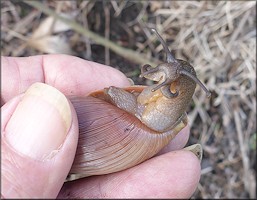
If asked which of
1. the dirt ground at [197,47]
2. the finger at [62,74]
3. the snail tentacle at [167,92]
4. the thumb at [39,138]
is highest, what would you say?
the thumb at [39,138]

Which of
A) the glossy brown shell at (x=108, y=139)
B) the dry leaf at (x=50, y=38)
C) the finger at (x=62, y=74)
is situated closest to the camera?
the glossy brown shell at (x=108, y=139)

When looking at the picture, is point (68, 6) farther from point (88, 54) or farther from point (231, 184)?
point (231, 184)

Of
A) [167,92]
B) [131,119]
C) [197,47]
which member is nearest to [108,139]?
[131,119]

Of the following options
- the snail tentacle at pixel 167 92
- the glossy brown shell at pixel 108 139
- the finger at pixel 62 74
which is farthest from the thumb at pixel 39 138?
the finger at pixel 62 74

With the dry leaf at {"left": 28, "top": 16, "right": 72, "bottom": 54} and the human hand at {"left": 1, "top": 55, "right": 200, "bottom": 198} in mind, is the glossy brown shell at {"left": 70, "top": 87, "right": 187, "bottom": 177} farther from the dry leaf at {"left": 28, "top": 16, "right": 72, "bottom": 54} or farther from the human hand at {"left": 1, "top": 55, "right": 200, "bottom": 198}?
the dry leaf at {"left": 28, "top": 16, "right": 72, "bottom": 54}

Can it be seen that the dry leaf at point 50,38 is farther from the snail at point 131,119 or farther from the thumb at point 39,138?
the thumb at point 39,138

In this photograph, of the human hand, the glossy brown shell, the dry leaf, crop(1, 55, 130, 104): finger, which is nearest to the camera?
the human hand

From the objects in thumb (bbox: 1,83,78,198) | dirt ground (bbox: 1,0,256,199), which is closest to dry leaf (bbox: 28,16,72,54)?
dirt ground (bbox: 1,0,256,199)
